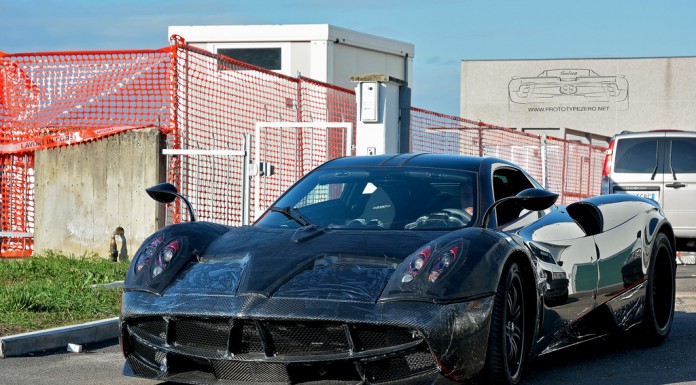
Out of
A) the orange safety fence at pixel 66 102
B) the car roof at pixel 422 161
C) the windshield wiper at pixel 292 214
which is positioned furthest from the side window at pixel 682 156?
the windshield wiper at pixel 292 214

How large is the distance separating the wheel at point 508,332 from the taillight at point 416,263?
0.39m

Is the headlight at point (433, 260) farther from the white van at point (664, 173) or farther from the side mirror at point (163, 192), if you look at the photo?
the white van at point (664, 173)

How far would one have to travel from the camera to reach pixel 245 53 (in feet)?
61.9

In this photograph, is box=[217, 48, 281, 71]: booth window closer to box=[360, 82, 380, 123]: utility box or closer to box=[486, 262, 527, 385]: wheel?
box=[360, 82, 380, 123]: utility box

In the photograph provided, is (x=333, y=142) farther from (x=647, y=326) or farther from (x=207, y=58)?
(x=647, y=326)

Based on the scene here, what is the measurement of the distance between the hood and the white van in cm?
976

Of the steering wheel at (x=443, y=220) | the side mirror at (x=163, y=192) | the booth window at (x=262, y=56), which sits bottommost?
the steering wheel at (x=443, y=220)

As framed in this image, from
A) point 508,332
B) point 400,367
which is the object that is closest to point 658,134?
point 508,332

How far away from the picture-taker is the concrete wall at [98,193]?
527 inches

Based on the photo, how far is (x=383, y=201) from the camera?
6.42 metres

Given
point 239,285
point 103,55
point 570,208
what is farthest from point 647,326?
point 103,55

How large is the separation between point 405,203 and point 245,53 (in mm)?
12871

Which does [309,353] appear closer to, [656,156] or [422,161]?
[422,161]

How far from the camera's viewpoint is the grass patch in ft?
26.7
